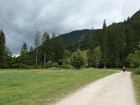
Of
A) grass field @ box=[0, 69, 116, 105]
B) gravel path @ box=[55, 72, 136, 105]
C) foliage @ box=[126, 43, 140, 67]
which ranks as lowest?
gravel path @ box=[55, 72, 136, 105]

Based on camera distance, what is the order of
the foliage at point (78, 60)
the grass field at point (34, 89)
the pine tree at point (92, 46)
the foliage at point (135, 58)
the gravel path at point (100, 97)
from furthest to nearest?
the pine tree at point (92, 46), the foliage at point (78, 60), the foliage at point (135, 58), the grass field at point (34, 89), the gravel path at point (100, 97)

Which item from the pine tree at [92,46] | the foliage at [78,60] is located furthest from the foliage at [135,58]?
the pine tree at [92,46]

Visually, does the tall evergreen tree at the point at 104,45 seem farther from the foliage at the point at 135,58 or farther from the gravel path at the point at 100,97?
the gravel path at the point at 100,97

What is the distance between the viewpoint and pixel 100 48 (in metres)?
128

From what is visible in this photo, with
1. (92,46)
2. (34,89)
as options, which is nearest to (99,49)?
(92,46)

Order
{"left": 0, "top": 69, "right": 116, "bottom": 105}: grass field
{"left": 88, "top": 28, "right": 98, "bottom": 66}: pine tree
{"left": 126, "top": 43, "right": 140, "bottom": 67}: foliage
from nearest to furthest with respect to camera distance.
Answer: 1. {"left": 0, "top": 69, "right": 116, "bottom": 105}: grass field
2. {"left": 126, "top": 43, "right": 140, "bottom": 67}: foliage
3. {"left": 88, "top": 28, "right": 98, "bottom": 66}: pine tree

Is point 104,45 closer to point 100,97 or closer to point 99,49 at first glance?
point 99,49

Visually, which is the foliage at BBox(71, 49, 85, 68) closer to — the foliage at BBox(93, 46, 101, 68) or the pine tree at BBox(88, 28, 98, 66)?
the foliage at BBox(93, 46, 101, 68)

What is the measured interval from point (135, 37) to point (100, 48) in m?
19.8

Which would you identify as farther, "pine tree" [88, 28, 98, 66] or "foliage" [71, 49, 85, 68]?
"pine tree" [88, 28, 98, 66]

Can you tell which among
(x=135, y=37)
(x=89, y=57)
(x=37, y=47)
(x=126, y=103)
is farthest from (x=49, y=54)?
(x=126, y=103)

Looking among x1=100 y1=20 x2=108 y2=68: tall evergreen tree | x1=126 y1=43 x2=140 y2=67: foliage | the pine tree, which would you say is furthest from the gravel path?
the pine tree

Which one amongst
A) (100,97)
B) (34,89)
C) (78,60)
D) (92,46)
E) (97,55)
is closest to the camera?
(100,97)

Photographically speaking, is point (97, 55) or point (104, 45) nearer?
point (97, 55)
